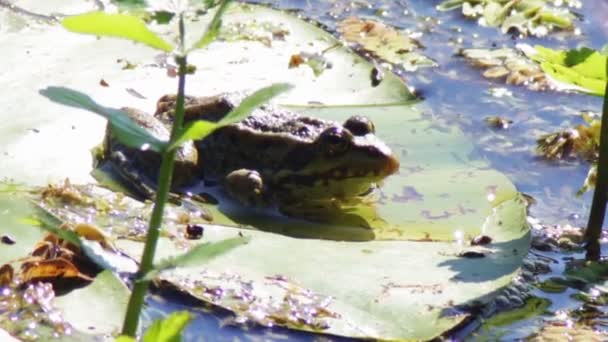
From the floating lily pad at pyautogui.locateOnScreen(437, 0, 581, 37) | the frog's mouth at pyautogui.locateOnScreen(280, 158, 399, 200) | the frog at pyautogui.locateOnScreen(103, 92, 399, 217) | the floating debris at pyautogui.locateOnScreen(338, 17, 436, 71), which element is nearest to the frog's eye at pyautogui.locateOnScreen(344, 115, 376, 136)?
the frog at pyautogui.locateOnScreen(103, 92, 399, 217)

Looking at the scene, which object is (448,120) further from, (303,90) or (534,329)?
(534,329)

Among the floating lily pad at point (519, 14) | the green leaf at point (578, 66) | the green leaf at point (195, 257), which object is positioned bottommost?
the floating lily pad at point (519, 14)

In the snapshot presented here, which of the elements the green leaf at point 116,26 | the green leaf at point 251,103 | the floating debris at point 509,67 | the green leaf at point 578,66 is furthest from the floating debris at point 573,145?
the green leaf at point 116,26

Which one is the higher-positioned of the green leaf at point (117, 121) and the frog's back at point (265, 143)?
the green leaf at point (117, 121)

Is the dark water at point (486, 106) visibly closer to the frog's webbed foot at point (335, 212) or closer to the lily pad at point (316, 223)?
the lily pad at point (316, 223)

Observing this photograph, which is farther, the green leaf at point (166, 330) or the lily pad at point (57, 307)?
Result: the lily pad at point (57, 307)

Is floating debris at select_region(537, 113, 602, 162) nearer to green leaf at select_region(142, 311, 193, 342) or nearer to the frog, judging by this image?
the frog

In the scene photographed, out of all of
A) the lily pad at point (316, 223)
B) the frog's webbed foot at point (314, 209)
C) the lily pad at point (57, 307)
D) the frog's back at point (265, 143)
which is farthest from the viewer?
the frog's back at point (265, 143)

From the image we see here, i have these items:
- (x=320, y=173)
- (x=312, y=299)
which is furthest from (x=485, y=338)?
(x=320, y=173)
